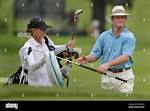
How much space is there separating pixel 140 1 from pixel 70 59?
882 millimetres

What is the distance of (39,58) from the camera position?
568cm

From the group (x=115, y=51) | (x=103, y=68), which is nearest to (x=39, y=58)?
(x=103, y=68)

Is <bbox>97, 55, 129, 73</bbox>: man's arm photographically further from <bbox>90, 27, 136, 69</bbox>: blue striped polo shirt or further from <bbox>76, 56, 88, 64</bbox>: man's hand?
<bbox>76, 56, 88, 64</bbox>: man's hand

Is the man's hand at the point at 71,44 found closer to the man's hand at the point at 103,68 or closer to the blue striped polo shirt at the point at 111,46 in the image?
the blue striped polo shirt at the point at 111,46

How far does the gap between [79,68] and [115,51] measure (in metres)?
0.39

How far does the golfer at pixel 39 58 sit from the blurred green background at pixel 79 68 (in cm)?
6

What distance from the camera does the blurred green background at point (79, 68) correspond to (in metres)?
5.68

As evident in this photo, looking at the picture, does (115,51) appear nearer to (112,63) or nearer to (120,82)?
(112,63)

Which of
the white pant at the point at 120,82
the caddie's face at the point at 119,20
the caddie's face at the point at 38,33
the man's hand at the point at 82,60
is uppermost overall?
the caddie's face at the point at 119,20

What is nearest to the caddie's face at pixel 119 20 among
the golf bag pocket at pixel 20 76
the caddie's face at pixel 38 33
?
the caddie's face at pixel 38 33

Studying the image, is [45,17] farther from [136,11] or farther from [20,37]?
[136,11]

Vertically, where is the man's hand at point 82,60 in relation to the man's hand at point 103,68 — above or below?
above

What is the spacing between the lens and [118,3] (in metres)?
5.73

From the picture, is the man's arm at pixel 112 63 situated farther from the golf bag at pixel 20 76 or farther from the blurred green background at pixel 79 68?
the golf bag at pixel 20 76
